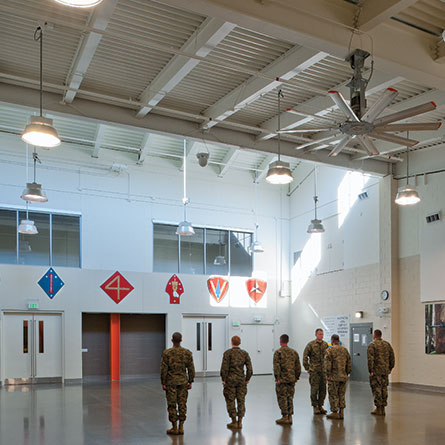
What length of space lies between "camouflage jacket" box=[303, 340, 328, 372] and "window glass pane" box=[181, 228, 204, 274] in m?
9.06

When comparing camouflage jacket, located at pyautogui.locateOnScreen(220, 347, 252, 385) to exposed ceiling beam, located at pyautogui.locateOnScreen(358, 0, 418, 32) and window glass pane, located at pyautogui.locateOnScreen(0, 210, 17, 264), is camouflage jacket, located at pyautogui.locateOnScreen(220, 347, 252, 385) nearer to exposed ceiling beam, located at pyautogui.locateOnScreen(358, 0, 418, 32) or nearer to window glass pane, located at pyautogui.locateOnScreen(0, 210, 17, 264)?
exposed ceiling beam, located at pyautogui.locateOnScreen(358, 0, 418, 32)

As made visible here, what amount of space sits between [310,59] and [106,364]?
11850 millimetres

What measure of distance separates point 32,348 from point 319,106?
10.6 meters

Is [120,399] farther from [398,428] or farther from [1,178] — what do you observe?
[1,178]

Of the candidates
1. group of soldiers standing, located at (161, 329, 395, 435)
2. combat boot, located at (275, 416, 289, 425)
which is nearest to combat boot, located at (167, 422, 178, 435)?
group of soldiers standing, located at (161, 329, 395, 435)

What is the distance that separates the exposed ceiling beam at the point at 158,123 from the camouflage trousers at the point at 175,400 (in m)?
5.96

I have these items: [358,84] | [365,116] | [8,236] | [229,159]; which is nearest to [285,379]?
[365,116]

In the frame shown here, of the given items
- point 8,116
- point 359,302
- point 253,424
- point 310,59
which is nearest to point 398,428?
point 253,424

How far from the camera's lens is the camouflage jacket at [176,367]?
25.2ft

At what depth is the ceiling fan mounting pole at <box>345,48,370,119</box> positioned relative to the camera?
23.8 feet

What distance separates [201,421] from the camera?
8555 millimetres

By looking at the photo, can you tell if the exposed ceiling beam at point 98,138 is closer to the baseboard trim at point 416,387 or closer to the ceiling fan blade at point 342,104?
the ceiling fan blade at point 342,104

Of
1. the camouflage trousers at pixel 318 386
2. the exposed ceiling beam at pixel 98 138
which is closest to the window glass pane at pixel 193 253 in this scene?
the exposed ceiling beam at pixel 98 138

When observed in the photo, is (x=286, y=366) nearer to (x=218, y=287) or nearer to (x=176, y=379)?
(x=176, y=379)
